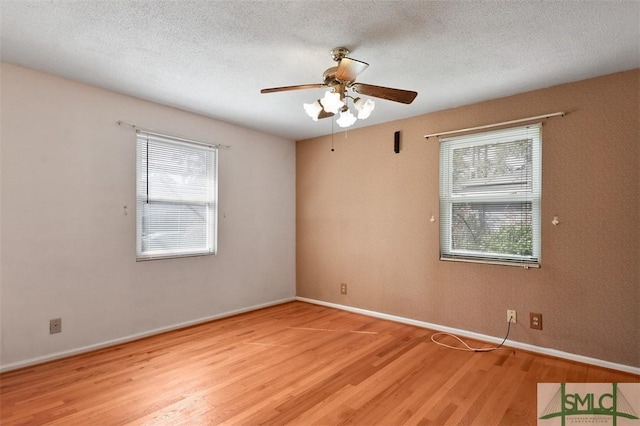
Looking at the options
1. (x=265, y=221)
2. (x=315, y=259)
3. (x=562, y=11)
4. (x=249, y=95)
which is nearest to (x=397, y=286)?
(x=315, y=259)

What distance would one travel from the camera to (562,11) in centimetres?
194

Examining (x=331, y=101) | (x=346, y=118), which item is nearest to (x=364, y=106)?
(x=346, y=118)

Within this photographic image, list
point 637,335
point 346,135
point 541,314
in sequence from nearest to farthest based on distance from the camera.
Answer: point 637,335
point 541,314
point 346,135

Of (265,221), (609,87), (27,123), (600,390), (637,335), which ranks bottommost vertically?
(600,390)

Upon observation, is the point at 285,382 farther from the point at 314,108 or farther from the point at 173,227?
the point at 173,227

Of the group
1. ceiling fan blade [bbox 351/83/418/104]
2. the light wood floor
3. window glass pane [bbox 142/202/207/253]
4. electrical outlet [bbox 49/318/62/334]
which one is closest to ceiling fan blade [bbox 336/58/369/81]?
ceiling fan blade [bbox 351/83/418/104]

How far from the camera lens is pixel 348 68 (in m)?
2.15

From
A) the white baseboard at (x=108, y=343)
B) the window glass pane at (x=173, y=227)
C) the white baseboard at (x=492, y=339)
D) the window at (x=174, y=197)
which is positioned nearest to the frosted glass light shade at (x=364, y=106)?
the window at (x=174, y=197)

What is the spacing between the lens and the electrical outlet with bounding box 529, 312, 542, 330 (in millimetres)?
3047

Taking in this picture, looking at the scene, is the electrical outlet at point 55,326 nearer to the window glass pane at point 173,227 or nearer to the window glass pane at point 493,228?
the window glass pane at point 173,227

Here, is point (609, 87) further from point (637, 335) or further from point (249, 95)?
point (249, 95)

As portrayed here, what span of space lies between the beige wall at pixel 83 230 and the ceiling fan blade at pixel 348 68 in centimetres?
227

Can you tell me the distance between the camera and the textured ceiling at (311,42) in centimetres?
194

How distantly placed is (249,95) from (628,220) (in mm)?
3397
